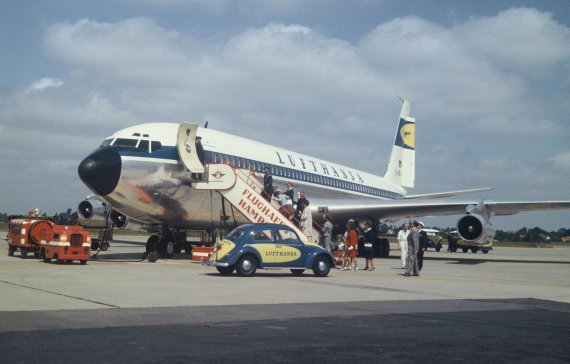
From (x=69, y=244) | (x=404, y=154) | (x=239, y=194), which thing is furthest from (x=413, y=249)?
(x=404, y=154)

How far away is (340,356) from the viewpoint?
707 cm

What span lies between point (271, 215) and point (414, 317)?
12.7m

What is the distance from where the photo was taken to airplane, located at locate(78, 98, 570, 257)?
2230 centimetres

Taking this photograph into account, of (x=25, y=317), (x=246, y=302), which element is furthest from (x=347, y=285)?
(x=25, y=317)

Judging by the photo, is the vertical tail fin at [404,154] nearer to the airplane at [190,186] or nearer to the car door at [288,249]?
the airplane at [190,186]

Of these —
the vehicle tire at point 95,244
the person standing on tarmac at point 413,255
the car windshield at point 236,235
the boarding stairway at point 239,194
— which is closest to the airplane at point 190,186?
the boarding stairway at point 239,194

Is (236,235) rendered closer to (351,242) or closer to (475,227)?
(351,242)

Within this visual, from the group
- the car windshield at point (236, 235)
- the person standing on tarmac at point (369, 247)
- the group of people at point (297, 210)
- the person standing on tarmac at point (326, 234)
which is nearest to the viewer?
the car windshield at point (236, 235)

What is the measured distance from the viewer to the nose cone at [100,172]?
2158 cm

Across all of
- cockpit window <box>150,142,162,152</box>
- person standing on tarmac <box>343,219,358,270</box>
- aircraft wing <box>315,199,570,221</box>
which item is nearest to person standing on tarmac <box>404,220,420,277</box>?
person standing on tarmac <box>343,219,358,270</box>

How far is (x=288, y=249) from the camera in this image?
18.5m

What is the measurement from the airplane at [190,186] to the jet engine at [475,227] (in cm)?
4

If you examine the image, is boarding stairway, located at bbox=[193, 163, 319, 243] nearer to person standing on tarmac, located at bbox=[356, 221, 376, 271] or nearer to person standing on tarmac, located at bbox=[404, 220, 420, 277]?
person standing on tarmac, located at bbox=[356, 221, 376, 271]

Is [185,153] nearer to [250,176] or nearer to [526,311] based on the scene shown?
[250,176]
